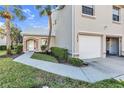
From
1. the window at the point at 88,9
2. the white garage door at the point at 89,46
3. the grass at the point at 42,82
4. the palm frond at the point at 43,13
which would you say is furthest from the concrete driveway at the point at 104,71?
the palm frond at the point at 43,13

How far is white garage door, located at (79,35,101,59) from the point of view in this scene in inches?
510

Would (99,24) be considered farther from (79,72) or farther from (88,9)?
(79,72)

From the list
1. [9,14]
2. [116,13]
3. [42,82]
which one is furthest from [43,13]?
[42,82]

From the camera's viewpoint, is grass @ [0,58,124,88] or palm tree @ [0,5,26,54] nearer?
grass @ [0,58,124,88]

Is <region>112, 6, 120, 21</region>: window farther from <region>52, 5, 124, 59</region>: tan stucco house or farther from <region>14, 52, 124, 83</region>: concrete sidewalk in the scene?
<region>14, 52, 124, 83</region>: concrete sidewalk

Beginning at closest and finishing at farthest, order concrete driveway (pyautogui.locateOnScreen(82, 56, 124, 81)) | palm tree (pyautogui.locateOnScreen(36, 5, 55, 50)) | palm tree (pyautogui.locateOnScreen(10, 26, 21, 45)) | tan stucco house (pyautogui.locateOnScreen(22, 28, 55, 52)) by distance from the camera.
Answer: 1. concrete driveway (pyautogui.locateOnScreen(82, 56, 124, 81))
2. palm tree (pyautogui.locateOnScreen(36, 5, 55, 50))
3. tan stucco house (pyautogui.locateOnScreen(22, 28, 55, 52))
4. palm tree (pyautogui.locateOnScreen(10, 26, 21, 45))

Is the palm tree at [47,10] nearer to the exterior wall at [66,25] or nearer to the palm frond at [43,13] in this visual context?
the palm frond at [43,13]

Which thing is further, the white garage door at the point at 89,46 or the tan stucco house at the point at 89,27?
the white garage door at the point at 89,46

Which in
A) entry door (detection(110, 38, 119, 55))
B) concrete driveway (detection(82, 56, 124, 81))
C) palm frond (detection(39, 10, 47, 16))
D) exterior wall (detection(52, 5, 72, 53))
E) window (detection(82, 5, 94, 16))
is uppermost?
palm frond (detection(39, 10, 47, 16))

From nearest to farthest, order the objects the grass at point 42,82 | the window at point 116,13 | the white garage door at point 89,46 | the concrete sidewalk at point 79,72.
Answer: the grass at point 42,82
the concrete sidewalk at point 79,72
the white garage door at point 89,46
the window at point 116,13

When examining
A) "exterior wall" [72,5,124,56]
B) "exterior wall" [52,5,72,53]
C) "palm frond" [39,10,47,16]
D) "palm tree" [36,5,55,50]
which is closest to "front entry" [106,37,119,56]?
"exterior wall" [72,5,124,56]

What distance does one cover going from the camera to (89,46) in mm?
13602

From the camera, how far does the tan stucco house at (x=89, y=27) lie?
12.4m
